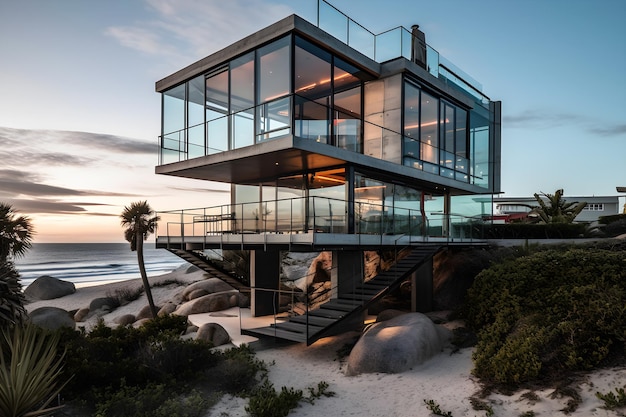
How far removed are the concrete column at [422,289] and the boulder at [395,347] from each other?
4882 millimetres

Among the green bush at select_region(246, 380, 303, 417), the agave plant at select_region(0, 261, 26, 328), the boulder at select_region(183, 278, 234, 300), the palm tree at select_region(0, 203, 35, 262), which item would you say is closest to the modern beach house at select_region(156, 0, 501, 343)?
the green bush at select_region(246, 380, 303, 417)

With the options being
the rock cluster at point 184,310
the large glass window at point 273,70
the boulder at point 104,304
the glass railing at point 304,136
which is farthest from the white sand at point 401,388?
the boulder at point 104,304

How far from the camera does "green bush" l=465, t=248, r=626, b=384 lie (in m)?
8.52

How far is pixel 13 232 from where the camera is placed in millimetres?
14281

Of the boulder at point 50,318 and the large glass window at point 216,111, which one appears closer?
the large glass window at point 216,111

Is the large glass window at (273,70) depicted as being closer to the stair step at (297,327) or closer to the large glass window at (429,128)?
the large glass window at (429,128)

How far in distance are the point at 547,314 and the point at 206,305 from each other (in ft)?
49.9

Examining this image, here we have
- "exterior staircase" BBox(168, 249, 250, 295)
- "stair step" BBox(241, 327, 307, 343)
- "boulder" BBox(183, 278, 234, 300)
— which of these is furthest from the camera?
"boulder" BBox(183, 278, 234, 300)

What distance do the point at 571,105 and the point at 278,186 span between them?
29.0m

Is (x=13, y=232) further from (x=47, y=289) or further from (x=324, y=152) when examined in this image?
(x=47, y=289)

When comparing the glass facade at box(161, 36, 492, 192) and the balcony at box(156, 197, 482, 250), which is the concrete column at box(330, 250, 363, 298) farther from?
the glass facade at box(161, 36, 492, 192)

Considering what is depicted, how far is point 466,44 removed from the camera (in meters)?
26.5

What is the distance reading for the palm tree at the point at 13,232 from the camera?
13.9 metres

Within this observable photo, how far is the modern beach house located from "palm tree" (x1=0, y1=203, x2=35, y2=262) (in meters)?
5.56
